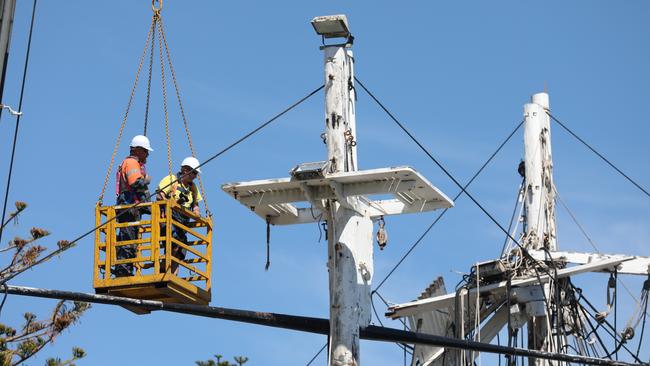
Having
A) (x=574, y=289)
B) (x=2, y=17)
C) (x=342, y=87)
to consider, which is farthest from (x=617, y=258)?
(x=2, y=17)

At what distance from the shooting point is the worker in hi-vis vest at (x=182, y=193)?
71.6 ft

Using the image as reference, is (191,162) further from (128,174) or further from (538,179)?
(538,179)

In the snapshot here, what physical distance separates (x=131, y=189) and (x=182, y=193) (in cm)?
67

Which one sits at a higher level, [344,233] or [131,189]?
[131,189]

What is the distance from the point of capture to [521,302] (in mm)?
30062

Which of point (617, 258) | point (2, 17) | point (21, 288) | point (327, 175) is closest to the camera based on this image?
point (2, 17)

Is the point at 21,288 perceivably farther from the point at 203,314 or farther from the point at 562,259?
the point at 562,259

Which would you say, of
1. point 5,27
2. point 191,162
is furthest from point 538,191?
point 5,27

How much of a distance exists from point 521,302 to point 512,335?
3.42ft

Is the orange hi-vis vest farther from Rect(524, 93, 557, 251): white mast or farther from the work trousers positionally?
Rect(524, 93, 557, 251): white mast

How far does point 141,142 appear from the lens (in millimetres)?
22141

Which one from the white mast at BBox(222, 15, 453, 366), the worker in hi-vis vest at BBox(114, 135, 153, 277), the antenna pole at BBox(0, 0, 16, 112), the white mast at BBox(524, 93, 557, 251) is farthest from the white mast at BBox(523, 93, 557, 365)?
the antenna pole at BBox(0, 0, 16, 112)

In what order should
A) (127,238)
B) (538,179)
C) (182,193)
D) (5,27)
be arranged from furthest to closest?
(538,179) → (182,193) → (127,238) → (5,27)

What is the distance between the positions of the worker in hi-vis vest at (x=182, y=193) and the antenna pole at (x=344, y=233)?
1.80 metres
